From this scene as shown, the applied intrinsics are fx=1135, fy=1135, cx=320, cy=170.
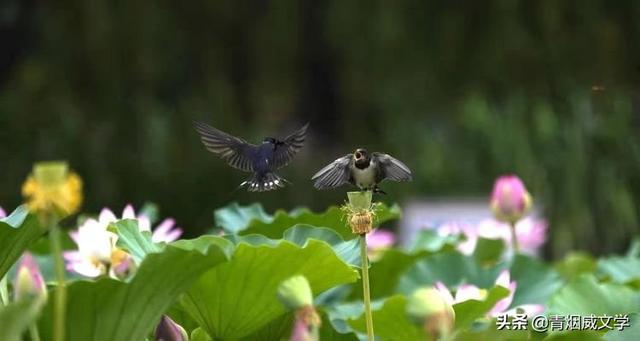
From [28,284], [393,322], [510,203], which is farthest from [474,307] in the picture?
[510,203]

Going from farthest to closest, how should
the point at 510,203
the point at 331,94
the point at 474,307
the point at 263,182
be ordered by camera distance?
the point at 331,94
the point at 510,203
the point at 474,307
the point at 263,182

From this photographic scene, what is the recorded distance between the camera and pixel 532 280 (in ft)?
2.76

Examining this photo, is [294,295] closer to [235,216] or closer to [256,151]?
[256,151]

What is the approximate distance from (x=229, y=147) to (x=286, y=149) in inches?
1.0

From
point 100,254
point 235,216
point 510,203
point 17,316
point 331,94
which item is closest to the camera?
point 17,316

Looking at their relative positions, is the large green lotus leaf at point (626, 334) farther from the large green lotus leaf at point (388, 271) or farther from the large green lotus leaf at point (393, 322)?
the large green lotus leaf at point (388, 271)

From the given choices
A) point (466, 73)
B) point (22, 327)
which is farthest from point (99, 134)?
point (22, 327)

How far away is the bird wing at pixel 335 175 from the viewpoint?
47 cm

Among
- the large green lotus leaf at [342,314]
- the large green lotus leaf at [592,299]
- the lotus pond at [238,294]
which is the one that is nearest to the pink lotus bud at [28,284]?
the lotus pond at [238,294]

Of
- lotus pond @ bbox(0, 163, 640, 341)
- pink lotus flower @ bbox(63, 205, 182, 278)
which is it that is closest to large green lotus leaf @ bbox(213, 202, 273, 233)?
lotus pond @ bbox(0, 163, 640, 341)

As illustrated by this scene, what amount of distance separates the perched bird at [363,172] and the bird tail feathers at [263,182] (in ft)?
0.06

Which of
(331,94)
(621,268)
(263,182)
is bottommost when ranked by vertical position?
(621,268)

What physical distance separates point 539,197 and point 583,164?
0.21 meters

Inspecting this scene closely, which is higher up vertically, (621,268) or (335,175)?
(335,175)
